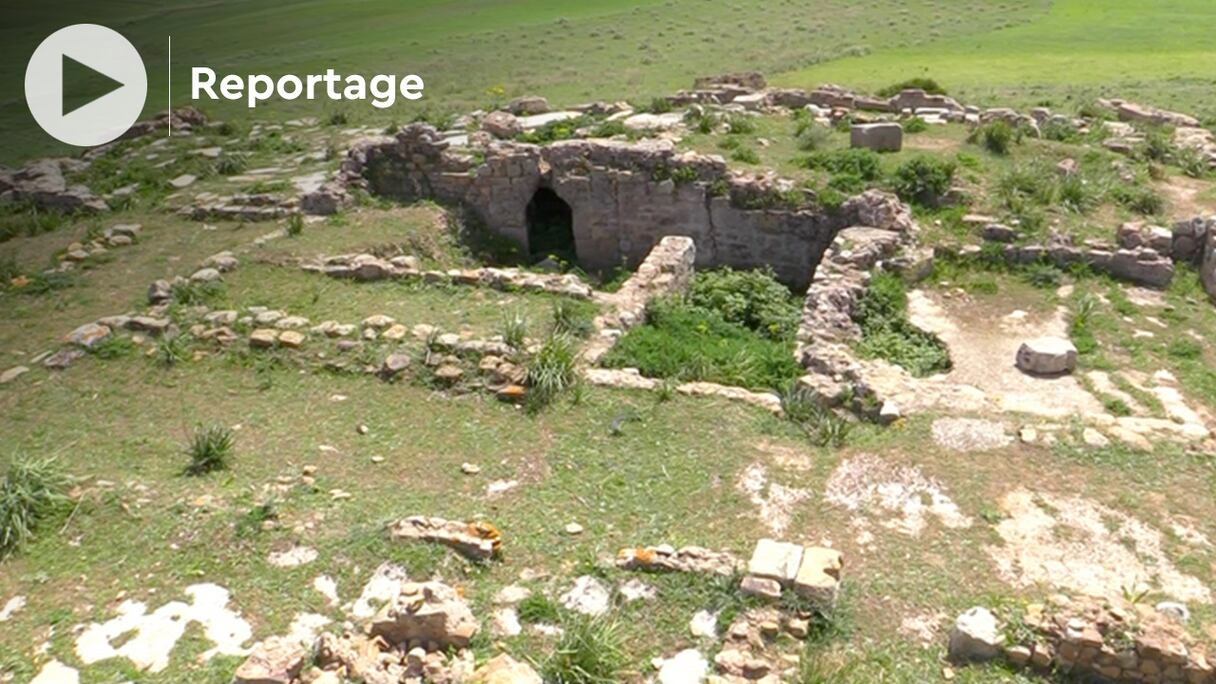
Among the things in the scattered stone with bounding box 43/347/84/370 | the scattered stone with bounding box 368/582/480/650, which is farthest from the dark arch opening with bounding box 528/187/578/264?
the scattered stone with bounding box 368/582/480/650

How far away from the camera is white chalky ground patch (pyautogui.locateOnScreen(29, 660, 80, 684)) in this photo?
7.25 metres

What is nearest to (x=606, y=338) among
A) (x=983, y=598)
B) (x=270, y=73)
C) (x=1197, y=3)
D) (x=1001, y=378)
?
(x=1001, y=378)

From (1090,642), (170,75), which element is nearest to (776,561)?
(1090,642)

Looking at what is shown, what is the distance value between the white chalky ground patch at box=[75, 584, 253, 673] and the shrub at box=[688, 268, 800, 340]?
8.58 m

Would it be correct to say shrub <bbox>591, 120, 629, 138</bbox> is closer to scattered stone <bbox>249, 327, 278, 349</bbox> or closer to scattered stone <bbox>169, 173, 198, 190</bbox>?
scattered stone <bbox>169, 173, 198, 190</bbox>

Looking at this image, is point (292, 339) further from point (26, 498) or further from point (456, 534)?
point (456, 534)

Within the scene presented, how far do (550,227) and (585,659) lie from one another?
13.5 metres

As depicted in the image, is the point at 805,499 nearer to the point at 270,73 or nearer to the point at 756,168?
the point at 756,168

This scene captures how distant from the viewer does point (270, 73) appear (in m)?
36.9

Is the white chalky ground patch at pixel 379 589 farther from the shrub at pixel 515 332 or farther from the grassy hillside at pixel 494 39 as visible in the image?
the grassy hillside at pixel 494 39

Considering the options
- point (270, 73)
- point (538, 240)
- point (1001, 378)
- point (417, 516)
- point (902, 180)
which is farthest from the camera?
point (270, 73)

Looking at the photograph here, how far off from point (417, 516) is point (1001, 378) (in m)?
7.74

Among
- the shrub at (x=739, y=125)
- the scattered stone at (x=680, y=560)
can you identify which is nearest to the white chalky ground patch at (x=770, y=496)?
the scattered stone at (x=680, y=560)

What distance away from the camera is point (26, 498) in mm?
9047
